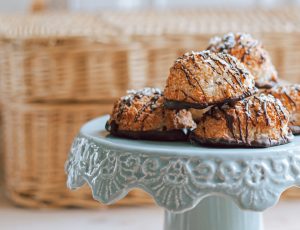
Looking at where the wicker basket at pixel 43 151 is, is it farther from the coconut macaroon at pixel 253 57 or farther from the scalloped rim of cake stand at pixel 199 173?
the scalloped rim of cake stand at pixel 199 173

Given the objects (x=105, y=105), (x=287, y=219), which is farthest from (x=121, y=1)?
(x=287, y=219)

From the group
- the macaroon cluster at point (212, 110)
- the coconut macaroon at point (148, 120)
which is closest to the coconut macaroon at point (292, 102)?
the macaroon cluster at point (212, 110)

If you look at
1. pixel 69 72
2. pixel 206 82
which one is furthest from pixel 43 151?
pixel 206 82

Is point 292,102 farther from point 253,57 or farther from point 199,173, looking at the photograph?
point 199,173

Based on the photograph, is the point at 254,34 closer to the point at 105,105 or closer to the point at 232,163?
the point at 105,105

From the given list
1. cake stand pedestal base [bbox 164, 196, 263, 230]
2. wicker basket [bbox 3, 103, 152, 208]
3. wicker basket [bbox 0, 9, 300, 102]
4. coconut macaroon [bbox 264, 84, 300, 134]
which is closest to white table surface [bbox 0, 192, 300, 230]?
wicker basket [bbox 3, 103, 152, 208]
